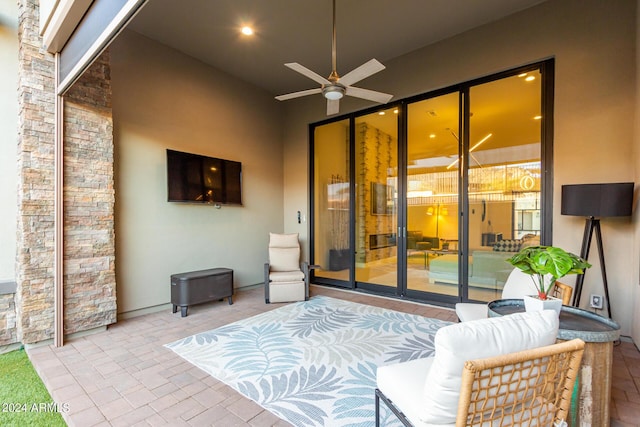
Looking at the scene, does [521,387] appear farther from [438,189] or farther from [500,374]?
[438,189]

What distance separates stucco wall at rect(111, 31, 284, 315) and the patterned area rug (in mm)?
1442

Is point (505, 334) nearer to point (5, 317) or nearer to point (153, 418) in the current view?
point (153, 418)

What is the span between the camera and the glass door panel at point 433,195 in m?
4.34

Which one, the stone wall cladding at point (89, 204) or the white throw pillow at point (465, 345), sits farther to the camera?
the stone wall cladding at point (89, 204)

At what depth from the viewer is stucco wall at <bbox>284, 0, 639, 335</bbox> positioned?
3090 millimetres

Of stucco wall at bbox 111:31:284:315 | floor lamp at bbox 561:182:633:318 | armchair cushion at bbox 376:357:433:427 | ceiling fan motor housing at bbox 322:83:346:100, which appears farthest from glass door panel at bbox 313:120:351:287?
armchair cushion at bbox 376:357:433:427

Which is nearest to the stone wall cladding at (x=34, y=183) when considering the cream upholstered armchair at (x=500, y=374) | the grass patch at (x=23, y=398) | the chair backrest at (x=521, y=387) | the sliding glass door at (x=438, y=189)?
the grass patch at (x=23, y=398)

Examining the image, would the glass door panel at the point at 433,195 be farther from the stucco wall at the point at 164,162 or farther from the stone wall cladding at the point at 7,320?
the stone wall cladding at the point at 7,320

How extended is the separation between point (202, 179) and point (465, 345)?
436cm

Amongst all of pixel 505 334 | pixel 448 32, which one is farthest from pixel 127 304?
pixel 448 32

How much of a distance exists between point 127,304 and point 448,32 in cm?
575

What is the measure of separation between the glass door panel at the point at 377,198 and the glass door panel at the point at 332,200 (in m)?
0.26

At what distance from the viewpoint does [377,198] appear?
17.0 ft

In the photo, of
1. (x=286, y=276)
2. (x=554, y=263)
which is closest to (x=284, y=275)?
(x=286, y=276)
